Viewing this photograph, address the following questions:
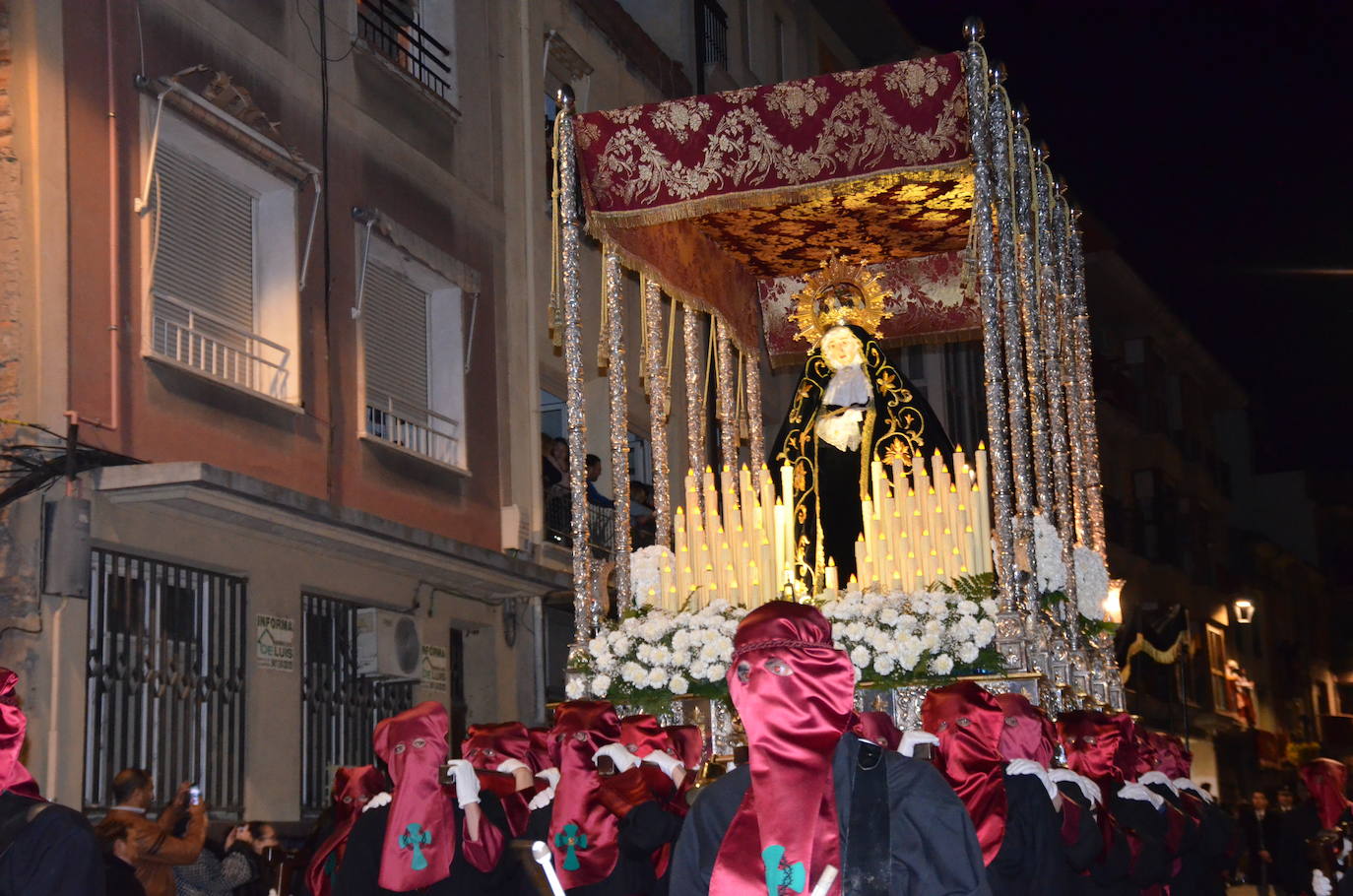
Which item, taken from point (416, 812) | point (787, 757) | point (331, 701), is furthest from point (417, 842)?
point (331, 701)

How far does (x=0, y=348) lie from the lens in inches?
395

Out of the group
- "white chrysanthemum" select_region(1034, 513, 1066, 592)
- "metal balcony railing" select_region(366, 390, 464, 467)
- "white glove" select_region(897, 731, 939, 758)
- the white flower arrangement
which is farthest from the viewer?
"metal balcony railing" select_region(366, 390, 464, 467)

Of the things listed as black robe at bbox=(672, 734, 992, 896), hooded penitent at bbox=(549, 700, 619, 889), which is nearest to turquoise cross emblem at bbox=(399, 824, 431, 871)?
hooded penitent at bbox=(549, 700, 619, 889)

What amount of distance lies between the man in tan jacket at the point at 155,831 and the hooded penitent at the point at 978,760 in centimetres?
369

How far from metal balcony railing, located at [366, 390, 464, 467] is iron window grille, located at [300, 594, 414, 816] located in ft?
4.54

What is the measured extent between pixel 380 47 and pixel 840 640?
8161mm

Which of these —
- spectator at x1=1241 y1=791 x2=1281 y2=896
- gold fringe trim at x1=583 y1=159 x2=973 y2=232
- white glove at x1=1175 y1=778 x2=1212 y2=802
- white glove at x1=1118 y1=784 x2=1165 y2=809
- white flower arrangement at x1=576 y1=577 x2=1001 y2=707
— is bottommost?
spectator at x1=1241 y1=791 x2=1281 y2=896

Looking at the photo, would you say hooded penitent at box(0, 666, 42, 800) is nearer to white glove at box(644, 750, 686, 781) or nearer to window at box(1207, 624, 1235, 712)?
white glove at box(644, 750, 686, 781)

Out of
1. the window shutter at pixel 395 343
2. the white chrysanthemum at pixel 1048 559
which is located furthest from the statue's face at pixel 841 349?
the window shutter at pixel 395 343

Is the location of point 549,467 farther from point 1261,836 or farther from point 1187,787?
point 1261,836

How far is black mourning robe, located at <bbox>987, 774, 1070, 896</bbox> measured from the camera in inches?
215

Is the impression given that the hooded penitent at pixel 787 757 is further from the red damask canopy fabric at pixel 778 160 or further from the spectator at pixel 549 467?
the spectator at pixel 549 467

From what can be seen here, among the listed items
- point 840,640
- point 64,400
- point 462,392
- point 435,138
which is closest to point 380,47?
point 435,138

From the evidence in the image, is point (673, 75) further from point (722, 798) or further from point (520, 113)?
point (722, 798)
